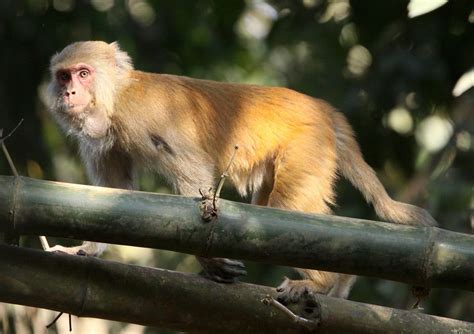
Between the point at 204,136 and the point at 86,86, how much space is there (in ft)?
3.26

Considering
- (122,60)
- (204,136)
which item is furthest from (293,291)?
(122,60)

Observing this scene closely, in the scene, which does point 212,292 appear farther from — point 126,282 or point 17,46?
point 17,46

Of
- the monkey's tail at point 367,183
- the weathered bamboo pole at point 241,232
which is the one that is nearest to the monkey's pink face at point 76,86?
the monkey's tail at point 367,183

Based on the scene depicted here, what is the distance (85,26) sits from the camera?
1032 centimetres

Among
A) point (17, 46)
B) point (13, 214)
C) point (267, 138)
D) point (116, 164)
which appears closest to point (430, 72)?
point (267, 138)

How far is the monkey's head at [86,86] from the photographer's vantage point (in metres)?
7.45

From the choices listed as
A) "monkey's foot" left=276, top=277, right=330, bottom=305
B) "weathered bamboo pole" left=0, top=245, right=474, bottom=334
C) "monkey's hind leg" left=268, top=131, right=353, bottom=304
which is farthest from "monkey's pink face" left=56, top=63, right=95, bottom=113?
"weathered bamboo pole" left=0, top=245, right=474, bottom=334

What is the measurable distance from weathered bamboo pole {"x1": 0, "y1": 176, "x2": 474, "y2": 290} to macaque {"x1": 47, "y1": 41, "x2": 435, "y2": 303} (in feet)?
6.09

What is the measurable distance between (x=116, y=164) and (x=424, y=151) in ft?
21.3

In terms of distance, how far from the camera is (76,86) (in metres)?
7.57

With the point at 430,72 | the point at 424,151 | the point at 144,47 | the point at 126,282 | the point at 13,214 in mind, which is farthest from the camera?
the point at 424,151

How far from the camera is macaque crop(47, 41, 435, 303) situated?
7281 millimetres

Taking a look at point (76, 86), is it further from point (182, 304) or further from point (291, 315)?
point (291, 315)

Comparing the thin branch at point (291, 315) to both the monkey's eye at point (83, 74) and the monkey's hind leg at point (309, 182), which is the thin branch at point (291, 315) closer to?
the monkey's hind leg at point (309, 182)
